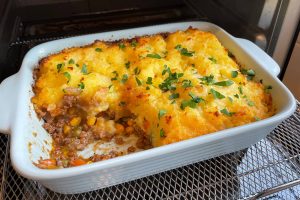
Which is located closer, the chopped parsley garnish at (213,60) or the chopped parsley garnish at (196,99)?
the chopped parsley garnish at (196,99)

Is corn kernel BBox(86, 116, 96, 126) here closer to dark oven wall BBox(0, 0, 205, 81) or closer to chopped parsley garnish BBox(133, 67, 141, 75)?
chopped parsley garnish BBox(133, 67, 141, 75)

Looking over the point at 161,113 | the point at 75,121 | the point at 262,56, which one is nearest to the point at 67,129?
the point at 75,121

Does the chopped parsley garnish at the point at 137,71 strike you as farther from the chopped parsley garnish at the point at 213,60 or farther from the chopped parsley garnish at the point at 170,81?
the chopped parsley garnish at the point at 213,60

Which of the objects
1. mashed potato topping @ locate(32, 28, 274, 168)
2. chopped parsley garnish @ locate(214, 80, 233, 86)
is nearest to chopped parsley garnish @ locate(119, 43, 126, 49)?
mashed potato topping @ locate(32, 28, 274, 168)

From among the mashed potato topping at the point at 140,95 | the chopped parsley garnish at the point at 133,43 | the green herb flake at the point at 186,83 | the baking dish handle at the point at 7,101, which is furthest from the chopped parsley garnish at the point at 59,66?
the green herb flake at the point at 186,83

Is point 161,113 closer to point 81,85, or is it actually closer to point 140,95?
point 140,95

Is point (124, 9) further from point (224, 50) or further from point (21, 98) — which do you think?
point (21, 98)
